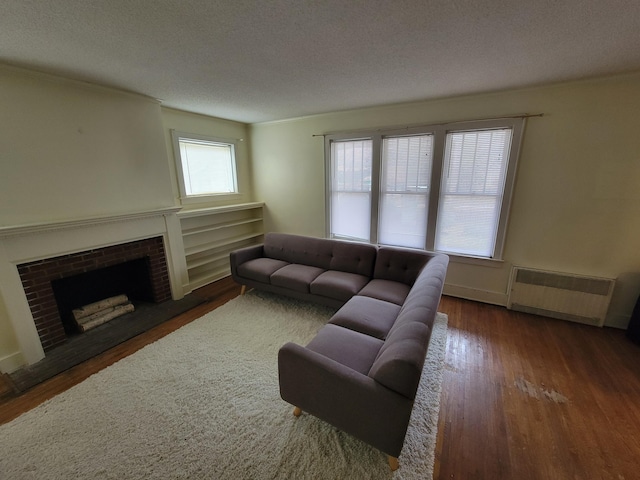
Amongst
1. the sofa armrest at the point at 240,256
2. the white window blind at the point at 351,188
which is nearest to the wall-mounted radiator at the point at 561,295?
the white window blind at the point at 351,188

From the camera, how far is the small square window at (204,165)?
351cm

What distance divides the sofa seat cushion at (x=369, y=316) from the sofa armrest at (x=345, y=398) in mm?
608

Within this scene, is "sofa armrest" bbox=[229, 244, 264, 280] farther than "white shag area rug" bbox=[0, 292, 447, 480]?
Yes

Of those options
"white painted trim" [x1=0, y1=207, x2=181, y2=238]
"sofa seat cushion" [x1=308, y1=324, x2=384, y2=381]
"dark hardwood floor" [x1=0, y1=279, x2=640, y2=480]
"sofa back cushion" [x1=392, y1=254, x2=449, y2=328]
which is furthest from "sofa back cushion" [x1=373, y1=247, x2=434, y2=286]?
"white painted trim" [x1=0, y1=207, x2=181, y2=238]

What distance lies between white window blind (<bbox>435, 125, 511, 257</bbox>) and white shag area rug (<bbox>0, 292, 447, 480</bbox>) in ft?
5.18

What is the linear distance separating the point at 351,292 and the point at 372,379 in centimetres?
133

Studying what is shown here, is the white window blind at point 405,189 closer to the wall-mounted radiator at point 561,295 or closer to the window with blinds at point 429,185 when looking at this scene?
the window with blinds at point 429,185

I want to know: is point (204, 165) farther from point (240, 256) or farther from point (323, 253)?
point (323, 253)

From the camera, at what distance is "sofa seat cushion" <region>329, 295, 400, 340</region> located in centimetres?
193

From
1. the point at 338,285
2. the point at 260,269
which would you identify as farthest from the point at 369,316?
the point at 260,269

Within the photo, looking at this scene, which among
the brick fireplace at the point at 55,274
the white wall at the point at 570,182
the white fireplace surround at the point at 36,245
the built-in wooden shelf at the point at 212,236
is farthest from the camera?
the built-in wooden shelf at the point at 212,236

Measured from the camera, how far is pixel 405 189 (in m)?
3.42

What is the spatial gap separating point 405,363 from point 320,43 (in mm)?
1998

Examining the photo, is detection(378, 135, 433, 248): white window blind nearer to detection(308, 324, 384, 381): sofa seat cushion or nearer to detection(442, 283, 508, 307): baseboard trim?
detection(442, 283, 508, 307): baseboard trim
